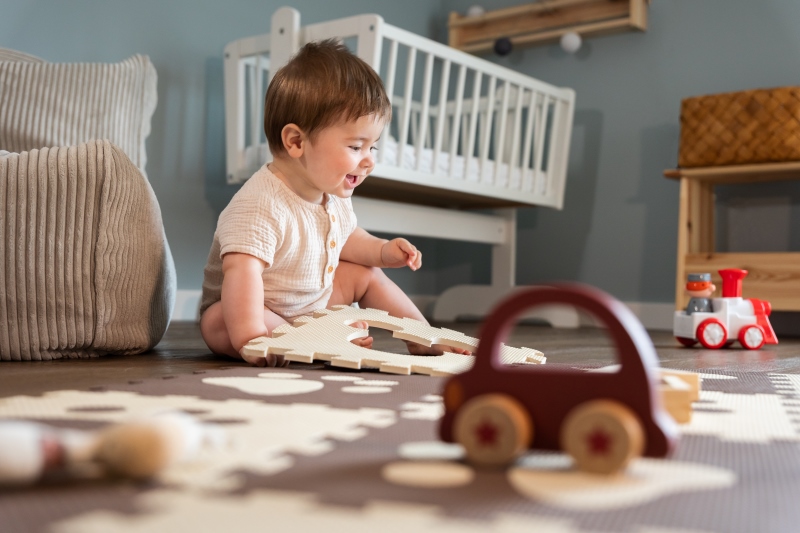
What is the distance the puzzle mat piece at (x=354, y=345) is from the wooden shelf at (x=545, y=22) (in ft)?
6.20

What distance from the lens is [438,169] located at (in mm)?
2381

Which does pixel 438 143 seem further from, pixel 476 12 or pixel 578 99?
pixel 476 12

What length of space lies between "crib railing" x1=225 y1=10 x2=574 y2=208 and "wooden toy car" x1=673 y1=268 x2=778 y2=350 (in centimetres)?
83

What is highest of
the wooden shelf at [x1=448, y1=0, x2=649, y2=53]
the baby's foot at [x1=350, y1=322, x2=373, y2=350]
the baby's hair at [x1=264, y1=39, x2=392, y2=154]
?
the wooden shelf at [x1=448, y1=0, x2=649, y2=53]

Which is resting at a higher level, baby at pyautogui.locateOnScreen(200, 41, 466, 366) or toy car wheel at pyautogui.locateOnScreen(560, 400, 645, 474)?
baby at pyautogui.locateOnScreen(200, 41, 466, 366)

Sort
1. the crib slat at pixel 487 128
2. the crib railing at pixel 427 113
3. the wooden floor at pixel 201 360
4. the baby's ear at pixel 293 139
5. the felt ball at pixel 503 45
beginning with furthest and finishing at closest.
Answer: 1. the felt ball at pixel 503 45
2. the crib slat at pixel 487 128
3. the crib railing at pixel 427 113
4. the baby's ear at pixel 293 139
5. the wooden floor at pixel 201 360

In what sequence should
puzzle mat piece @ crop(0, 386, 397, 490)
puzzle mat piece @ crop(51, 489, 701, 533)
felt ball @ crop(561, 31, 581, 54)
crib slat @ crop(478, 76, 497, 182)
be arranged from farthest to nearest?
felt ball @ crop(561, 31, 581, 54) < crib slat @ crop(478, 76, 497, 182) < puzzle mat piece @ crop(0, 386, 397, 490) < puzzle mat piece @ crop(51, 489, 701, 533)

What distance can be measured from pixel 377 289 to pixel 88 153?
1.67ft

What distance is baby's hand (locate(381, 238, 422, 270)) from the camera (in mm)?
1317

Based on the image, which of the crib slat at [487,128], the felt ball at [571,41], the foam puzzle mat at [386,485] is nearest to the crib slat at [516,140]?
the crib slat at [487,128]

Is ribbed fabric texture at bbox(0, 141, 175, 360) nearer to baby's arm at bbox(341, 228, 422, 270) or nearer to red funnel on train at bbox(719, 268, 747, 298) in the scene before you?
baby's arm at bbox(341, 228, 422, 270)

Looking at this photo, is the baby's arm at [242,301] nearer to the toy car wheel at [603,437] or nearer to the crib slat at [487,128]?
the toy car wheel at [603,437]

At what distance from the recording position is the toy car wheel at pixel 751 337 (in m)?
1.73

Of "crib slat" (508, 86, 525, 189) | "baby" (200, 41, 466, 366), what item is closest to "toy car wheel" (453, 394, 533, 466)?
"baby" (200, 41, 466, 366)
